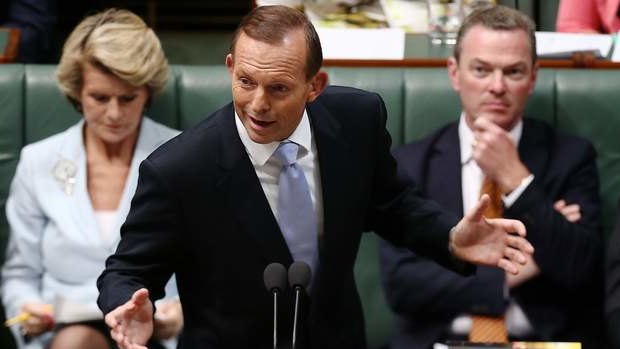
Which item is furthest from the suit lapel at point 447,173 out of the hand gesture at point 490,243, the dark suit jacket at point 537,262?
the hand gesture at point 490,243

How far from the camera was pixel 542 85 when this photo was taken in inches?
142

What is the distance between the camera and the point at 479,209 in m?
2.35

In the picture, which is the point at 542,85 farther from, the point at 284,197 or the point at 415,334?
the point at 284,197

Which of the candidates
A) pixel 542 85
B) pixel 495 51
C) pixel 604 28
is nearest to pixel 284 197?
pixel 495 51

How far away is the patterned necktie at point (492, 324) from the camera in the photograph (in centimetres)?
308

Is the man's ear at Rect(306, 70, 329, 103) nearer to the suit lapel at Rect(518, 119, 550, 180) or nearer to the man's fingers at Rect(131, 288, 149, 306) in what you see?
the man's fingers at Rect(131, 288, 149, 306)

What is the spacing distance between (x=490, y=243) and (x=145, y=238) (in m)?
0.66

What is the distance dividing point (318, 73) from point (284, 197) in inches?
9.6

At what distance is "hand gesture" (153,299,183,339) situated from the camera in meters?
3.21

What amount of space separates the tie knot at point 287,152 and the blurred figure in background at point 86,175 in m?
0.96

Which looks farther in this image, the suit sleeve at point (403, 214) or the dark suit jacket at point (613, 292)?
the dark suit jacket at point (613, 292)

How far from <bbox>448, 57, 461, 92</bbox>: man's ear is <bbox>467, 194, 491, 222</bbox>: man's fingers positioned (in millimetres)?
1079

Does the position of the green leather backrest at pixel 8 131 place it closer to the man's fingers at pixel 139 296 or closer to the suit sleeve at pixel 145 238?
the suit sleeve at pixel 145 238

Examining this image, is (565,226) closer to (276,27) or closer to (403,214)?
(403,214)
